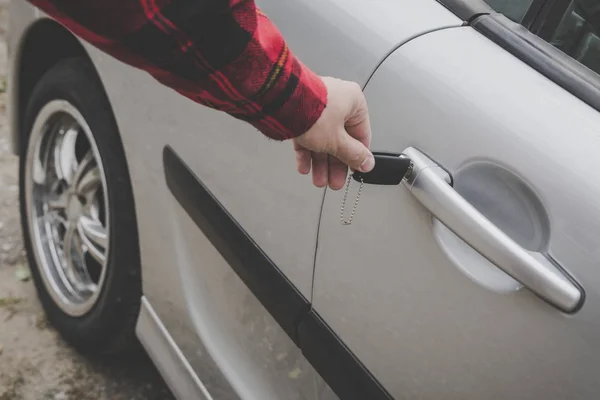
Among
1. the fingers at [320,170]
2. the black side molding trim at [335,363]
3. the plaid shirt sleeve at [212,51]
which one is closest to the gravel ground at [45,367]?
the black side molding trim at [335,363]

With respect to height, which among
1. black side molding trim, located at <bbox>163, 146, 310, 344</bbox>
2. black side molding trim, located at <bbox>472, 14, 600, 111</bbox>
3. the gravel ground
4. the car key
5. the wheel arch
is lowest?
the gravel ground

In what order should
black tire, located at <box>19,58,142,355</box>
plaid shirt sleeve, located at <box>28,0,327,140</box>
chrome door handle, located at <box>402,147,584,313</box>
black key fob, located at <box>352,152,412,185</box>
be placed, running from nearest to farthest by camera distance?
plaid shirt sleeve, located at <box>28,0,327,140</box> < chrome door handle, located at <box>402,147,584,313</box> < black key fob, located at <box>352,152,412,185</box> < black tire, located at <box>19,58,142,355</box>

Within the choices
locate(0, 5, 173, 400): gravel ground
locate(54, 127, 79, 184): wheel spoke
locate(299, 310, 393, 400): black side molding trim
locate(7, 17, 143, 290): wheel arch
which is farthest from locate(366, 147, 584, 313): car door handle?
locate(0, 5, 173, 400): gravel ground

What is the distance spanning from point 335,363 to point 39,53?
1.47m

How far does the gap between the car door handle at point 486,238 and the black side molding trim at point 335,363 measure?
0.37 meters

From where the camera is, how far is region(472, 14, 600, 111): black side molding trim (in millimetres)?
1115

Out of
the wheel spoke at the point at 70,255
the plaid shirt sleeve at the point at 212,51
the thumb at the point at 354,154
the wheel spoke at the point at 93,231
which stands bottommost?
the wheel spoke at the point at 70,255

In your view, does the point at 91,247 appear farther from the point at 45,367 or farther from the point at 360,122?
the point at 360,122

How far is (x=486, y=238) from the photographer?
99 centimetres

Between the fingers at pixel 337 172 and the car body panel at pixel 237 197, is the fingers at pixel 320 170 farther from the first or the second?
the car body panel at pixel 237 197

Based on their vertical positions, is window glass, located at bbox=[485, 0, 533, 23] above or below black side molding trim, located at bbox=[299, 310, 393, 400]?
above

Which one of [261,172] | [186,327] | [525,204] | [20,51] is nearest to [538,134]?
[525,204]

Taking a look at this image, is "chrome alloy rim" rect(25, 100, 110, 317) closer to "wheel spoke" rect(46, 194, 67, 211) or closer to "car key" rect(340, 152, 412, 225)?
"wheel spoke" rect(46, 194, 67, 211)

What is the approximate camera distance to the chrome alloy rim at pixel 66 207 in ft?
6.92
